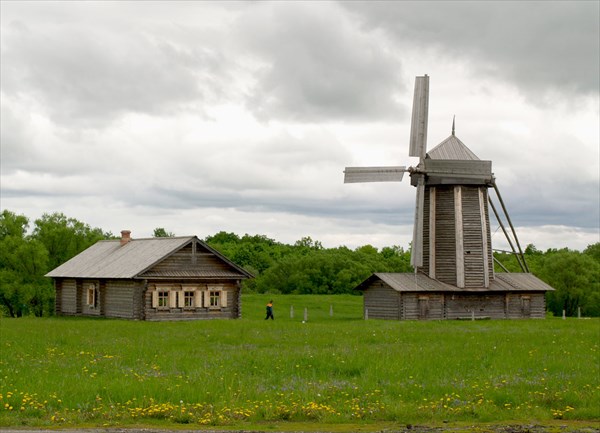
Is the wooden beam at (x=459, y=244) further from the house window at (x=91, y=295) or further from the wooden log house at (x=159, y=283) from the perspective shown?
the house window at (x=91, y=295)

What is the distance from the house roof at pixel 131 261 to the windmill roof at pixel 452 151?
14974 mm

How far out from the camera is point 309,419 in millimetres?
18547

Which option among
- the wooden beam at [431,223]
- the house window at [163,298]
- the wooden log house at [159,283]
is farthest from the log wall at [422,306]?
the house window at [163,298]

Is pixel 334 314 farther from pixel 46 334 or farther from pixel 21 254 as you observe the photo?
pixel 46 334

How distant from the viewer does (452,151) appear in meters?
61.3

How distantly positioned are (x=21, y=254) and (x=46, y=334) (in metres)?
41.1

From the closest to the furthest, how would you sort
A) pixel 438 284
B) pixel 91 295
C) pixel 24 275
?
1. pixel 438 284
2. pixel 91 295
3. pixel 24 275

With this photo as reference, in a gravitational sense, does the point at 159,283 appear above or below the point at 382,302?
above

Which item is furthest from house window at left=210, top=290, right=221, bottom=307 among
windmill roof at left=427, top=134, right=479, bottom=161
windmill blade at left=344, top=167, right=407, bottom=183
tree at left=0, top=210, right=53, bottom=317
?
tree at left=0, top=210, right=53, bottom=317

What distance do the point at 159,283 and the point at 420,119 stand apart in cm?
2079

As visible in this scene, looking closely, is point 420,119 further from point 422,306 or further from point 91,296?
point 91,296

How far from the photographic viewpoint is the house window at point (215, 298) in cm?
5791

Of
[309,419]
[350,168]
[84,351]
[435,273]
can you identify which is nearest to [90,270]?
[350,168]

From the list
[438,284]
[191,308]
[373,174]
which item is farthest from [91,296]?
[438,284]
